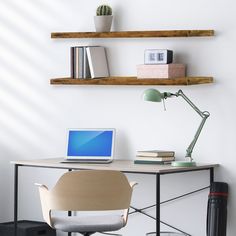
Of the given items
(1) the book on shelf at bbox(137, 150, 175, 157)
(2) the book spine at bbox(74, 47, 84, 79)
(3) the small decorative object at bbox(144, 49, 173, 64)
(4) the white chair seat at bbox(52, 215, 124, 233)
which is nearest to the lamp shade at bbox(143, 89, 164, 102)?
(3) the small decorative object at bbox(144, 49, 173, 64)

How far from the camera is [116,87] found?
217 inches

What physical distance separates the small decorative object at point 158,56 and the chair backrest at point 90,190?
3.01 ft

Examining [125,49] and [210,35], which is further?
[125,49]

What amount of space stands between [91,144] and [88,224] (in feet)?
2.86

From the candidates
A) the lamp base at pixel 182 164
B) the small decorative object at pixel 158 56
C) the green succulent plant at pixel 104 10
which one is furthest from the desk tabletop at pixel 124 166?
the green succulent plant at pixel 104 10

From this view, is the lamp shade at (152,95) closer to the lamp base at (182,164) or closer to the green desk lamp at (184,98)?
the green desk lamp at (184,98)

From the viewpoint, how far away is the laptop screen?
5.36m

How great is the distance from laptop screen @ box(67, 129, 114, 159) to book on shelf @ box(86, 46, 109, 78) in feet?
1.27

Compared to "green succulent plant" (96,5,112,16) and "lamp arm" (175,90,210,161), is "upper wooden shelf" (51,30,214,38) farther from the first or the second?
"lamp arm" (175,90,210,161)

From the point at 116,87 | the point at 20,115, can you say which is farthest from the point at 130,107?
the point at 20,115

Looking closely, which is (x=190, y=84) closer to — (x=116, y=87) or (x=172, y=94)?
(x=172, y=94)

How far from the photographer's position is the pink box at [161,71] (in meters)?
5.07

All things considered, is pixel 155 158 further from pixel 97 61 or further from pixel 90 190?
pixel 97 61

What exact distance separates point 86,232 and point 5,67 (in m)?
1.79
